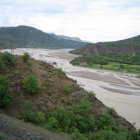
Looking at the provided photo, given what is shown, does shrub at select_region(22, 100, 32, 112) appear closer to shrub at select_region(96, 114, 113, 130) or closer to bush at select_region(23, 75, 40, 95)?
bush at select_region(23, 75, 40, 95)

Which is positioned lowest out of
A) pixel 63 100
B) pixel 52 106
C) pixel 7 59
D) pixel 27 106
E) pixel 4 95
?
pixel 52 106

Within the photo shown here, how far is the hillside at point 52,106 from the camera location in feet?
35.7

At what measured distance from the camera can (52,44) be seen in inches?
6845

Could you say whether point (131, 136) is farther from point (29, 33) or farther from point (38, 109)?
point (29, 33)

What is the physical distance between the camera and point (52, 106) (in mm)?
12883

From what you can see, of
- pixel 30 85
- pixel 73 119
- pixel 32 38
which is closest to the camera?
pixel 73 119

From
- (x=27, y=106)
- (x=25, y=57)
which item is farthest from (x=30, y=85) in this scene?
(x=25, y=57)

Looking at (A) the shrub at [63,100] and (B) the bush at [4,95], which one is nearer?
(B) the bush at [4,95]

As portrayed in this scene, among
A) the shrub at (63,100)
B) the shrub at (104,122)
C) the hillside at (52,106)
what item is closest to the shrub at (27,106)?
the hillside at (52,106)

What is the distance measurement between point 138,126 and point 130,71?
3738 centimetres

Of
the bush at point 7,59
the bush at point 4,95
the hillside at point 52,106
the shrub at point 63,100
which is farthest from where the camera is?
the bush at point 7,59

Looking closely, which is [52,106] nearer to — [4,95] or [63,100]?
[63,100]

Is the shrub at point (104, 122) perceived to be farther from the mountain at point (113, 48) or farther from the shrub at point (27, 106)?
the mountain at point (113, 48)

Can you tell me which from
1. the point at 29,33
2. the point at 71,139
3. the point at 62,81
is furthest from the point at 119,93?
the point at 29,33
